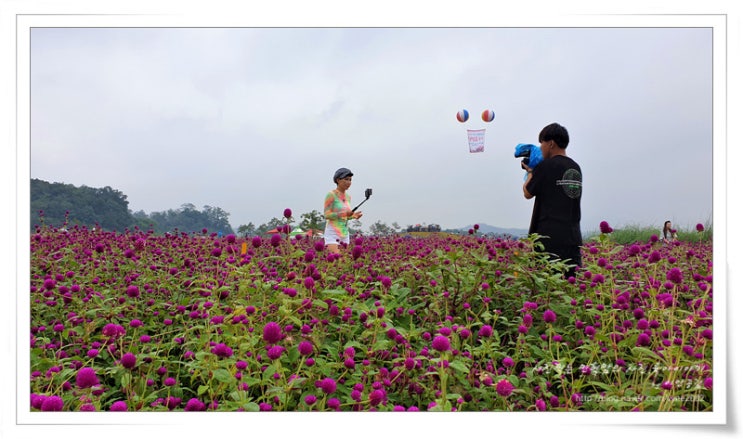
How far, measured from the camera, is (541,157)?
3080 millimetres

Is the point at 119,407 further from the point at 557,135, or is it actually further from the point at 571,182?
the point at 557,135

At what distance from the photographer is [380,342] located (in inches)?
68.1

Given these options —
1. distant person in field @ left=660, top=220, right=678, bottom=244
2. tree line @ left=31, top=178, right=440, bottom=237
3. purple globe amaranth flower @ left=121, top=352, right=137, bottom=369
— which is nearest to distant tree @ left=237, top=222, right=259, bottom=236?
tree line @ left=31, top=178, right=440, bottom=237

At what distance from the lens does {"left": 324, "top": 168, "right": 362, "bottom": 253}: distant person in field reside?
4.38 meters

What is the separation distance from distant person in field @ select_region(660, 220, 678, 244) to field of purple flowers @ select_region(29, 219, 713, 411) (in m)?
0.17

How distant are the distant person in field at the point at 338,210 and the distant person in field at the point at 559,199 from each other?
1884 millimetres

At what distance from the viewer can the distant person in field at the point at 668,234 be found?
8.75 feet

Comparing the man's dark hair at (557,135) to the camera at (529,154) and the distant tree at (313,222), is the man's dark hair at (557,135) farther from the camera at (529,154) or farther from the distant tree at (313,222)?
the distant tree at (313,222)

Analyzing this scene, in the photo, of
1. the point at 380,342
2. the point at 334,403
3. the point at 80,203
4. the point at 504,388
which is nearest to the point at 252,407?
the point at 334,403
